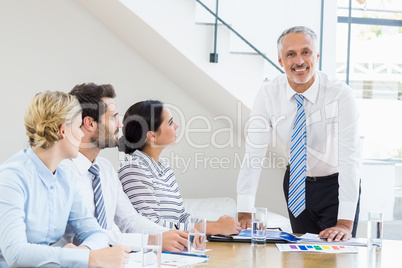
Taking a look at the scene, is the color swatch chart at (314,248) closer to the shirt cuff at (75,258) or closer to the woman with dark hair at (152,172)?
the woman with dark hair at (152,172)

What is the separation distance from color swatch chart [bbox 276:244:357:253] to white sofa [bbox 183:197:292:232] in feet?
5.25

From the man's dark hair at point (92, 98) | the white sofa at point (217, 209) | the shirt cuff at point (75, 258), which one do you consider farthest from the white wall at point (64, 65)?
the shirt cuff at point (75, 258)

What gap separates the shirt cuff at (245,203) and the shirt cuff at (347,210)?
0.39 m

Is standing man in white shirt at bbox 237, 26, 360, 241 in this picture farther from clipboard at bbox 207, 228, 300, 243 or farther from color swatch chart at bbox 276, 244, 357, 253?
color swatch chart at bbox 276, 244, 357, 253

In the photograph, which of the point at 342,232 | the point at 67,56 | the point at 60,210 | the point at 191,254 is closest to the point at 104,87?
the point at 60,210

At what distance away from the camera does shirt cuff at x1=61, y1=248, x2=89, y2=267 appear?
Result: 147 centimetres

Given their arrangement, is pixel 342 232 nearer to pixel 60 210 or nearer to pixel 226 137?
pixel 60 210

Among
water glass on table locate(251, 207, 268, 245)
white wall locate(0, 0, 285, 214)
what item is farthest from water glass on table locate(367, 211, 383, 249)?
white wall locate(0, 0, 285, 214)

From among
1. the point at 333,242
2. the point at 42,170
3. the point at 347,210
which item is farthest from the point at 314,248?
the point at 42,170

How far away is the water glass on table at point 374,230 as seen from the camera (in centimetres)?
196

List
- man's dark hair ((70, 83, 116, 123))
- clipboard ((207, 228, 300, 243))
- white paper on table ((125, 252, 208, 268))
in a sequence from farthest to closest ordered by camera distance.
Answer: man's dark hair ((70, 83, 116, 123)) < clipboard ((207, 228, 300, 243)) < white paper on table ((125, 252, 208, 268))

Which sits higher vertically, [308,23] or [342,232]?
[308,23]

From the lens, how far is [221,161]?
14.6ft

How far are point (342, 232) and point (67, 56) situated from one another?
2.88 metres
